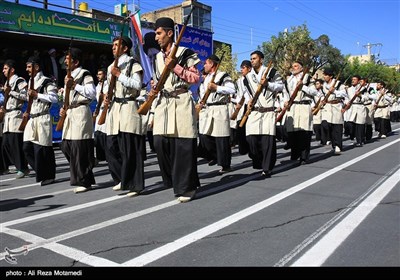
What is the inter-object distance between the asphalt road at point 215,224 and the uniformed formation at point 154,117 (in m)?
0.39

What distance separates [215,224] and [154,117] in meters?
1.78

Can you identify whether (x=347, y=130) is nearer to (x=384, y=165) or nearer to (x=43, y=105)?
(x=384, y=165)

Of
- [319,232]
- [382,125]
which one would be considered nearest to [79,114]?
[319,232]

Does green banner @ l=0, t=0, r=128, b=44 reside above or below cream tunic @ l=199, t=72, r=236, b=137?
above

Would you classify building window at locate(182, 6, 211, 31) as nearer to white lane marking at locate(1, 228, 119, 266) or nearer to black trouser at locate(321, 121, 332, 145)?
black trouser at locate(321, 121, 332, 145)

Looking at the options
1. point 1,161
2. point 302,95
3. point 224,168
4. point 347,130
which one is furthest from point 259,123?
point 347,130

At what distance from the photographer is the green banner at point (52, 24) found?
35.4 feet

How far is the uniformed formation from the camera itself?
5023mm

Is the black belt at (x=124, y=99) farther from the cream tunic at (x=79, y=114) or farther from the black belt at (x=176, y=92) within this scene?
the black belt at (x=176, y=92)

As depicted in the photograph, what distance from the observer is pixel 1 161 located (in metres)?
8.17

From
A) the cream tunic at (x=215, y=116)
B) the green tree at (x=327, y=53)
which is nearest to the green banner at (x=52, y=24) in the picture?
the cream tunic at (x=215, y=116)

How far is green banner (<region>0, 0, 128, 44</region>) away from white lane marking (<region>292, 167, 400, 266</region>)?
32.2 feet

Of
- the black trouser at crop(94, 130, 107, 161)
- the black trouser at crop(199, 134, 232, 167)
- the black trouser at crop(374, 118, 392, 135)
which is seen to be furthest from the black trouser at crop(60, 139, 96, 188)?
the black trouser at crop(374, 118, 392, 135)

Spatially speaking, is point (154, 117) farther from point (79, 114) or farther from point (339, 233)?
point (339, 233)
